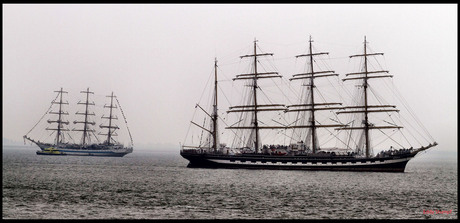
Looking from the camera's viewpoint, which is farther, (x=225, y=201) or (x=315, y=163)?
(x=315, y=163)

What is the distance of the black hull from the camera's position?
86625 mm

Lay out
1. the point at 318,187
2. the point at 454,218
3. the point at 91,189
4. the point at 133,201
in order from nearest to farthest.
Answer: the point at 454,218, the point at 133,201, the point at 91,189, the point at 318,187

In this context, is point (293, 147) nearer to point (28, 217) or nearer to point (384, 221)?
point (384, 221)

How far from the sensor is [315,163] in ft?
287

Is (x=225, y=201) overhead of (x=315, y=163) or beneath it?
beneath

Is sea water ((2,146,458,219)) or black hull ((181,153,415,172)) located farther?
black hull ((181,153,415,172))

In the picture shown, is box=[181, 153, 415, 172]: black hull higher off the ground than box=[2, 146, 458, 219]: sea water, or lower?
higher

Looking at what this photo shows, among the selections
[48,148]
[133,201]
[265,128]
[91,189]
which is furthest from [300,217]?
[48,148]

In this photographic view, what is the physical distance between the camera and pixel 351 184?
6275cm

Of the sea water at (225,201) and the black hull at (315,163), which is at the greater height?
the black hull at (315,163)

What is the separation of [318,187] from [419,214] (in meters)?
20.0

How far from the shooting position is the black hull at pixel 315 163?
3410 inches

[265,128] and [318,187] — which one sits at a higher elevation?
[265,128]

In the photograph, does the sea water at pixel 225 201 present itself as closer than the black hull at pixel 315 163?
Yes
